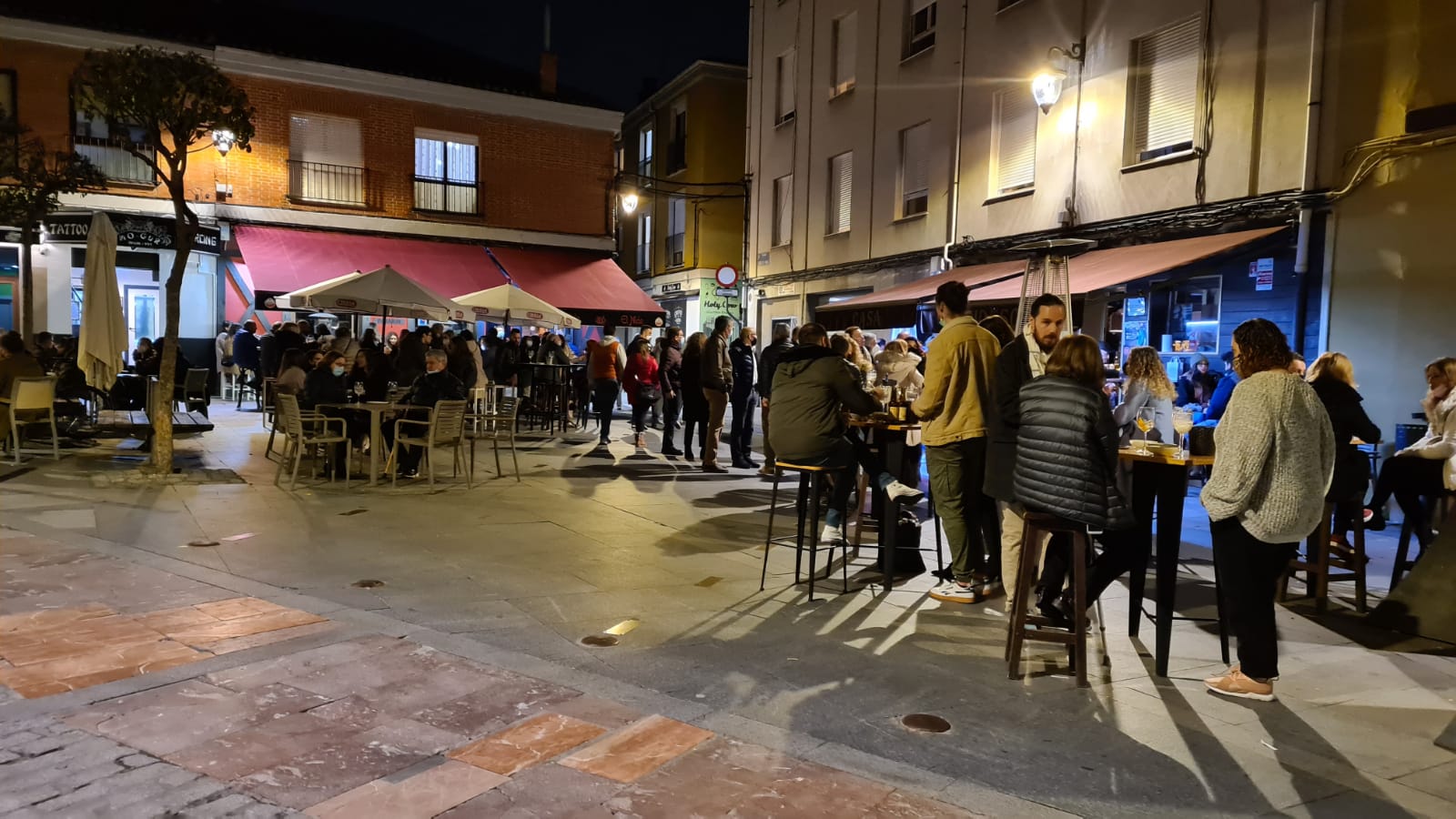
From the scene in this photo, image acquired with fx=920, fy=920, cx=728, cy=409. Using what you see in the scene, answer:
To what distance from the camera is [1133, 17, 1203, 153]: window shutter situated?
11320 mm

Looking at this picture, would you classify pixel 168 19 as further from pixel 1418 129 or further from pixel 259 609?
pixel 1418 129

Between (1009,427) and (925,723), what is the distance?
6.53 feet

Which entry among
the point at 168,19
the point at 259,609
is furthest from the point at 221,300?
the point at 259,609

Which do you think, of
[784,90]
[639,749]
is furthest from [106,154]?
[639,749]

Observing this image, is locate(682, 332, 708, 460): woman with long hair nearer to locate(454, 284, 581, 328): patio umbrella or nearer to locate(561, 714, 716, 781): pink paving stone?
locate(454, 284, 581, 328): patio umbrella

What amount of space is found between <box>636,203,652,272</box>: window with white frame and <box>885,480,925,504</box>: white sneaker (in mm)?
26499

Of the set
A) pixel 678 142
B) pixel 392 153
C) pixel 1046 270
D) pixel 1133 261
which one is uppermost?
pixel 678 142

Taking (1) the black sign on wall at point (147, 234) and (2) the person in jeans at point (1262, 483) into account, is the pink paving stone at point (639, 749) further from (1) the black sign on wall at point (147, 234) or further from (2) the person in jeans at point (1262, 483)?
(1) the black sign on wall at point (147, 234)

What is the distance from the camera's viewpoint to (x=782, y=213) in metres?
21.2

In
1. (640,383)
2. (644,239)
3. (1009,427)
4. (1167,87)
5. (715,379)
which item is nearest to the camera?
(1009,427)

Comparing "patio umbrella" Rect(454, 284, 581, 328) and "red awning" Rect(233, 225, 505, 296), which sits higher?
"red awning" Rect(233, 225, 505, 296)

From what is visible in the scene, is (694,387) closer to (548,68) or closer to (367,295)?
(367,295)

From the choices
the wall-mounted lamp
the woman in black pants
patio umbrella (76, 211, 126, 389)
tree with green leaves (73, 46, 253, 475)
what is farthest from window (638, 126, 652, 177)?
the woman in black pants

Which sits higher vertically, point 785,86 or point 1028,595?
point 785,86
